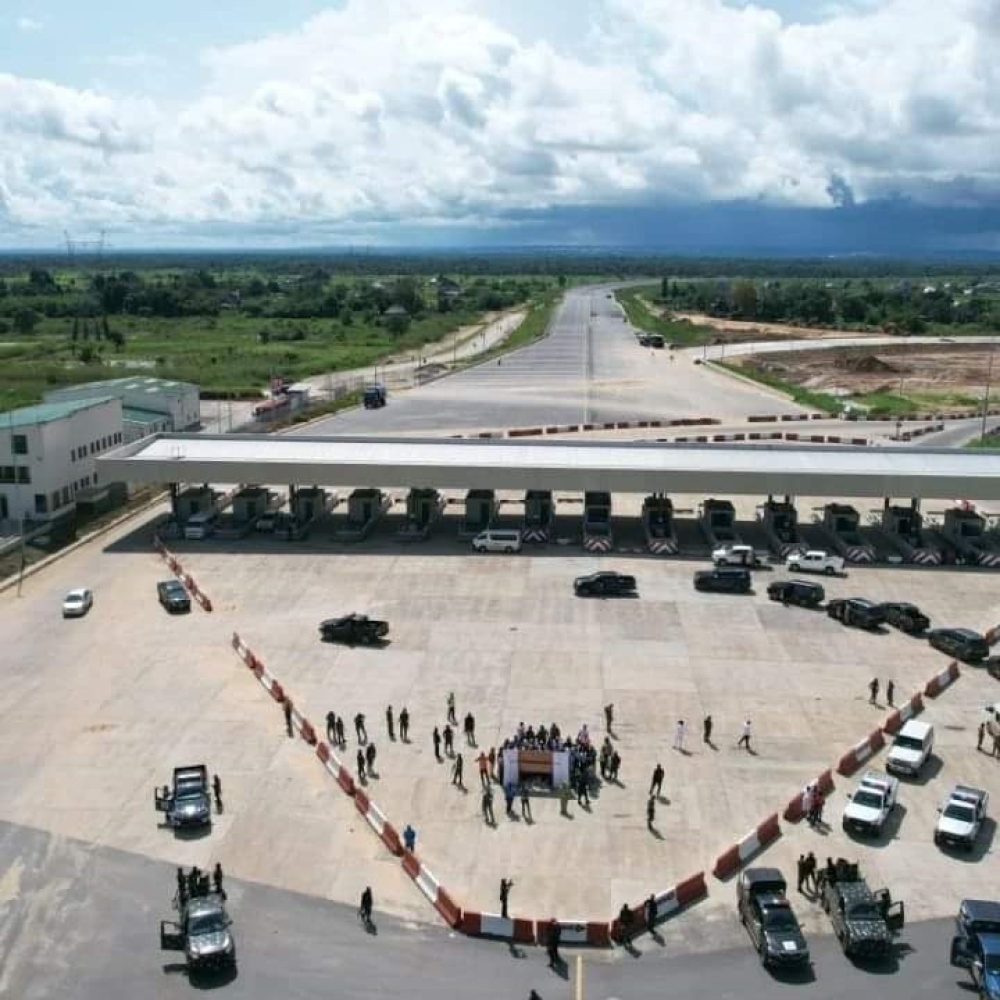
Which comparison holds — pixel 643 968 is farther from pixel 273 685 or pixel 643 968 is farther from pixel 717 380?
pixel 717 380

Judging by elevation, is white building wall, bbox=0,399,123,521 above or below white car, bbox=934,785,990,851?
above

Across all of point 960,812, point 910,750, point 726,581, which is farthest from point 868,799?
point 726,581

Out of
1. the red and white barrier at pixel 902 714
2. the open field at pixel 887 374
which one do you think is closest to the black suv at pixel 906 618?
the red and white barrier at pixel 902 714

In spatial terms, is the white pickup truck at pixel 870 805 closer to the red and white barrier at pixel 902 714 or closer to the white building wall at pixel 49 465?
the red and white barrier at pixel 902 714

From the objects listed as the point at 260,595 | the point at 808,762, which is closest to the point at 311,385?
the point at 260,595

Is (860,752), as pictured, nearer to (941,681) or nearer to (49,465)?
(941,681)

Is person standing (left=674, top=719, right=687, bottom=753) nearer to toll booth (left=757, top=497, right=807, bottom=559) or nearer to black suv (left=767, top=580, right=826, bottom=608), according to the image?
black suv (left=767, top=580, right=826, bottom=608)

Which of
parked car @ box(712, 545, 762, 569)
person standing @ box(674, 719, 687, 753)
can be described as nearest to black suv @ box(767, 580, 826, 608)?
parked car @ box(712, 545, 762, 569)
